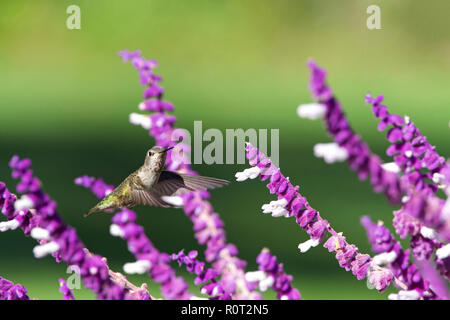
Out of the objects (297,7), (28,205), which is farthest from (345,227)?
(297,7)

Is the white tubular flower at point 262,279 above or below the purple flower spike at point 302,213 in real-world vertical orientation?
below

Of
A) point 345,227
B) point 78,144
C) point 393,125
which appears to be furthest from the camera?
point 78,144

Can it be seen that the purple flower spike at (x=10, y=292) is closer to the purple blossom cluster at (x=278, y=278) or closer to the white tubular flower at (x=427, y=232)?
the purple blossom cluster at (x=278, y=278)

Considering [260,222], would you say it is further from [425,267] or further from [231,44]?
[231,44]

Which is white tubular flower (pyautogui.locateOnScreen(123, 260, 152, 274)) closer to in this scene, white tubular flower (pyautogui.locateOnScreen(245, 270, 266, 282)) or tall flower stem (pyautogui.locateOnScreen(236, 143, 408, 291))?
white tubular flower (pyautogui.locateOnScreen(245, 270, 266, 282))

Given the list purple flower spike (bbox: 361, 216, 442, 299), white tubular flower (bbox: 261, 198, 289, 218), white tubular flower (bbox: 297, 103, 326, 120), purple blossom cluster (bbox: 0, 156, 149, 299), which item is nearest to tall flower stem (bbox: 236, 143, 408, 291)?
white tubular flower (bbox: 261, 198, 289, 218)

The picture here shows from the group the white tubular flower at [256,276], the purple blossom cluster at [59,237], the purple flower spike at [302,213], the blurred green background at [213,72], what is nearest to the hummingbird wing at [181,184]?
the purple flower spike at [302,213]

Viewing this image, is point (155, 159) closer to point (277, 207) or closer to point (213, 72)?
point (277, 207)
